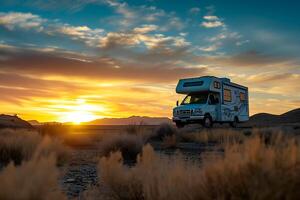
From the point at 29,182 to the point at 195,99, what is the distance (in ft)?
79.6

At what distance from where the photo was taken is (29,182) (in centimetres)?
408

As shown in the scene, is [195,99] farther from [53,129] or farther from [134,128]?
[53,129]

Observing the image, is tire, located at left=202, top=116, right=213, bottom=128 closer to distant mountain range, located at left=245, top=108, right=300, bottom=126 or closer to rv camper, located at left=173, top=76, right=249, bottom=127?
rv camper, located at left=173, top=76, right=249, bottom=127

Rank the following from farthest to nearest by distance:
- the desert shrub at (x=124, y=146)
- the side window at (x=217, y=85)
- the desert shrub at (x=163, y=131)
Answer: the side window at (x=217, y=85) → the desert shrub at (x=163, y=131) → the desert shrub at (x=124, y=146)

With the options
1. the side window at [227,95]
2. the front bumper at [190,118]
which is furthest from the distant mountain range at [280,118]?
the front bumper at [190,118]

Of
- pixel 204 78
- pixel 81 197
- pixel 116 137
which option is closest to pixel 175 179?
pixel 81 197

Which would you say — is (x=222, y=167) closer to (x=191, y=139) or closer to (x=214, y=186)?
(x=214, y=186)

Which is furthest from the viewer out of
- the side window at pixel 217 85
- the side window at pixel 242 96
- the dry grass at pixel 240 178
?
the side window at pixel 242 96

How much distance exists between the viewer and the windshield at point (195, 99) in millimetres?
27680

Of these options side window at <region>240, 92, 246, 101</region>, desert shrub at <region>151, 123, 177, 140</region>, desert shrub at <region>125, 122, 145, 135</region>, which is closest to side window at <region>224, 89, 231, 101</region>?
side window at <region>240, 92, 246, 101</region>

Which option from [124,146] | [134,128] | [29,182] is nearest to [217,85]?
[134,128]

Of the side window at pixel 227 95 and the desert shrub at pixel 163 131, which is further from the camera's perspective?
the side window at pixel 227 95

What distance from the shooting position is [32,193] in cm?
407

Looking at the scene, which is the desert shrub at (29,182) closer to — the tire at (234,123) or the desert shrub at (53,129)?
the desert shrub at (53,129)
